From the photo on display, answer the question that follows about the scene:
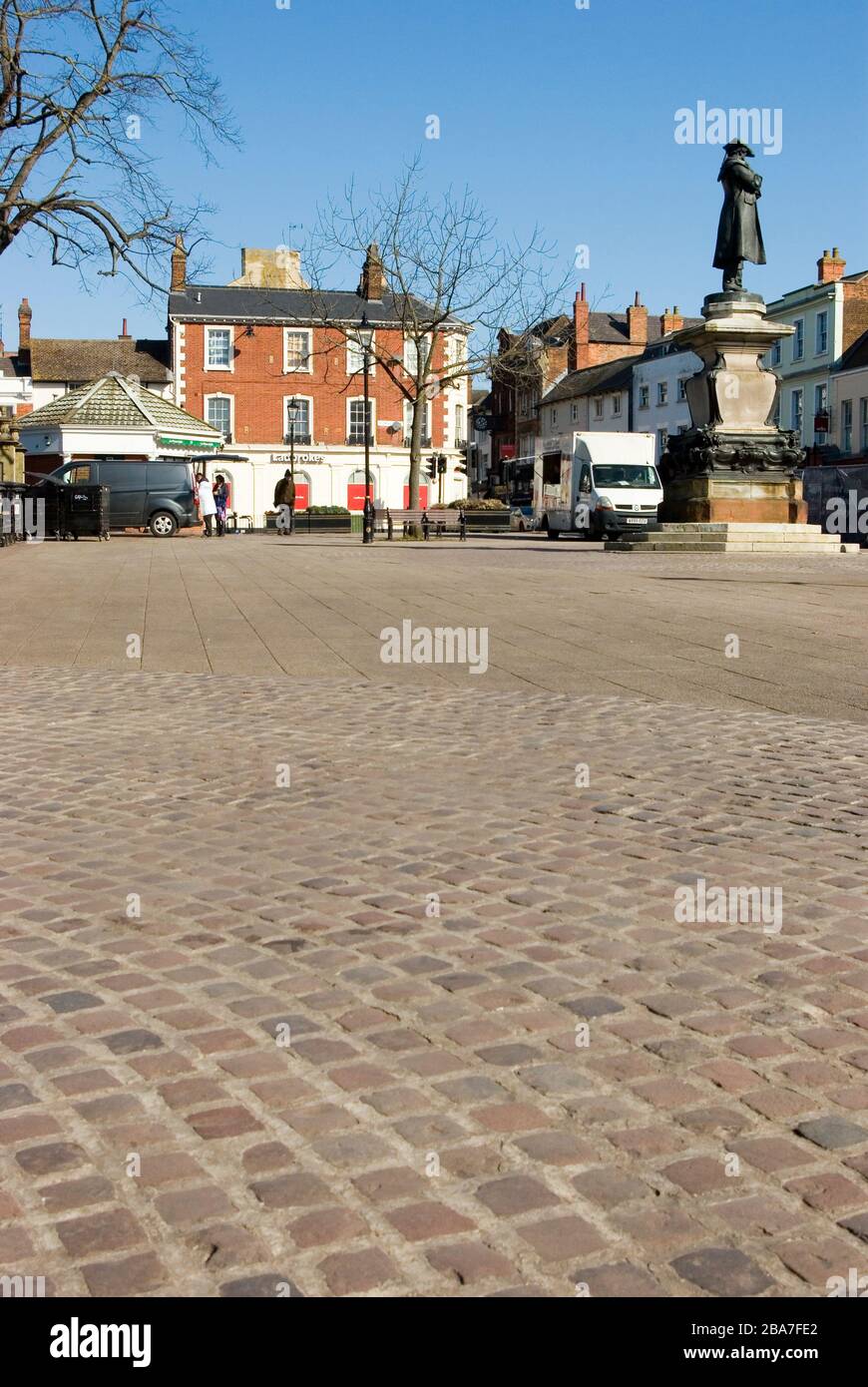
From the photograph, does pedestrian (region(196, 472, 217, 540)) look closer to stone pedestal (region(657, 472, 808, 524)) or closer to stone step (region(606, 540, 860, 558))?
stone step (region(606, 540, 860, 558))

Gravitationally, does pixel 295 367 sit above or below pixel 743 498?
above

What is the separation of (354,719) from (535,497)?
3893 centimetres

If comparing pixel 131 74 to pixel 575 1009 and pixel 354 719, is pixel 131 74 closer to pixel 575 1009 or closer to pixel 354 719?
pixel 354 719

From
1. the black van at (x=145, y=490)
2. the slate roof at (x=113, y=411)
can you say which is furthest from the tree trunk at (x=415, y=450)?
the black van at (x=145, y=490)

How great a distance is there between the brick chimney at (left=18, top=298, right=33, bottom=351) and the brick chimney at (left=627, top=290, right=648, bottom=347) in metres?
37.0

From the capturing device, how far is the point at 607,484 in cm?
3872

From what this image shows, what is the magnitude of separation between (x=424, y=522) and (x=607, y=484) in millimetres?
6979

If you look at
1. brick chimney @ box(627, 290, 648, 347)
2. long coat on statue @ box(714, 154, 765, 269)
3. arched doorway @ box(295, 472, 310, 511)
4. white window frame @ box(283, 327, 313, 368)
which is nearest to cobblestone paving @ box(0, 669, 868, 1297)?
long coat on statue @ box(714, 154, 765, 269)

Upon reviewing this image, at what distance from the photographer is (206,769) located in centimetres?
694

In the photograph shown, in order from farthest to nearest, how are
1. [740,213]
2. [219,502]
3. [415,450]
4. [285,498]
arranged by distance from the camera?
[415,450] → [219,502] → [285,498] → [740,213]

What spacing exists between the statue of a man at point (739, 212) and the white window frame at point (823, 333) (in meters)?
33.2

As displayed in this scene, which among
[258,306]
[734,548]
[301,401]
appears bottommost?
[734,548]

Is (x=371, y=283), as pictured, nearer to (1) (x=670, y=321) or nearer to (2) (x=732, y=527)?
(1) (x=670, y=321)

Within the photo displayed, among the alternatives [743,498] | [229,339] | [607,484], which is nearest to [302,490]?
[229,339]
